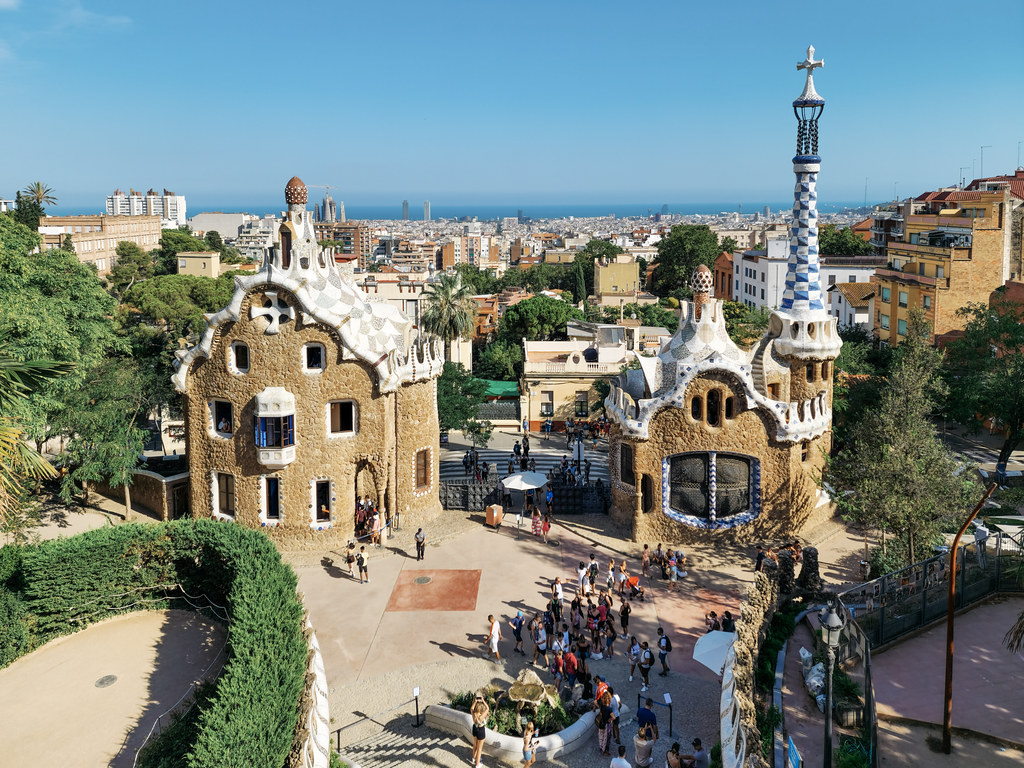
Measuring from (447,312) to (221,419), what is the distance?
77.7 feet

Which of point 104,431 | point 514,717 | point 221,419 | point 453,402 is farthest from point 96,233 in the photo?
point 514,717

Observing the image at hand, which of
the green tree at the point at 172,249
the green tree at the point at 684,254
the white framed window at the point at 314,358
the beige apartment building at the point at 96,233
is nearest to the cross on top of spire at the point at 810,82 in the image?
the white framed window at the point at 314,358

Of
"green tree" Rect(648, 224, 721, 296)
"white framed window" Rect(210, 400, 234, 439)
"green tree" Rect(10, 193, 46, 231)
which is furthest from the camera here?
"green tree" Rect(648, 224, 721, 296)

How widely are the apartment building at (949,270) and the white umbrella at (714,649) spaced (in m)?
41.2

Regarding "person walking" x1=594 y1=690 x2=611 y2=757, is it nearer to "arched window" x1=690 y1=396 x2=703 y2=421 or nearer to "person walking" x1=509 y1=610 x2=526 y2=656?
"person walking" x1=509 y1=610 x2=526 y2=656

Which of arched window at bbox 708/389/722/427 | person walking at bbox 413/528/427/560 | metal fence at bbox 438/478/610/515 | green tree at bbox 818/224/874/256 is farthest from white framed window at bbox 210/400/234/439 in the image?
green tree at bbox 818/224/874/256

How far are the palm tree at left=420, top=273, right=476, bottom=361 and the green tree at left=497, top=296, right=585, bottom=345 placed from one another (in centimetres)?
2039

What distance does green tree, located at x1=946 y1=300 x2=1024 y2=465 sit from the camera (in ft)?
119

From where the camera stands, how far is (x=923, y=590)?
20781mm

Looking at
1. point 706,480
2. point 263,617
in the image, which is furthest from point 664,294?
point 263,617

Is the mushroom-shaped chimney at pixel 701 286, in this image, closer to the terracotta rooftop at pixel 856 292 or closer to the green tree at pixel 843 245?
the terracotta rooftop at pixel 856 292

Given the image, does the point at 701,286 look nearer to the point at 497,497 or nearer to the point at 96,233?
the point at 497,497

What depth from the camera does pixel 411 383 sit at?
108 feet

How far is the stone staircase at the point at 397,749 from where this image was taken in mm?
19031
